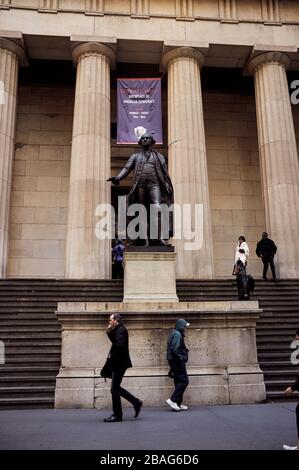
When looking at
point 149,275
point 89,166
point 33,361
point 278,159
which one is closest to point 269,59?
point 278,159

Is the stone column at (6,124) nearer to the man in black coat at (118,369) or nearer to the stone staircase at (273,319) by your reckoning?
the stone staircase at (273,319)

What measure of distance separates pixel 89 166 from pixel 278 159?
760 cm

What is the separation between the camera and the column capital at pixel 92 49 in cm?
1819

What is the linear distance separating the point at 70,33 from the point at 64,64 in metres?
3.40

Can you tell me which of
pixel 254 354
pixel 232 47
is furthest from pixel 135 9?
pixel 254 354

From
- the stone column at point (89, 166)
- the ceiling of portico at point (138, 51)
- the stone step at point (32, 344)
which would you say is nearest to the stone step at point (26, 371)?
the stone step at point (32, 344)


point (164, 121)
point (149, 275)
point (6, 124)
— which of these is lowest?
point (149, 275)

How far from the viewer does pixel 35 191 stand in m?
20.7

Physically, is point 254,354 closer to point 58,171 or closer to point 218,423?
point 218,423

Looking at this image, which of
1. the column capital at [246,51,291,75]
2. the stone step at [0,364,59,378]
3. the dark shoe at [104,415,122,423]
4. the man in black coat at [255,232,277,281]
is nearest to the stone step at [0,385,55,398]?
the stone step at [0,364,59,378]

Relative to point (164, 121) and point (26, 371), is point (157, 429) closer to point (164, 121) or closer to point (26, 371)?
point (26, 371)

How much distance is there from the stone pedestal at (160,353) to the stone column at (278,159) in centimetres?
909

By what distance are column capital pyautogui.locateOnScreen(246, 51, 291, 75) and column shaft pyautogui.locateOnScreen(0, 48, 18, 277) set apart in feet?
33.4

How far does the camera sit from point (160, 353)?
26.6 ft
